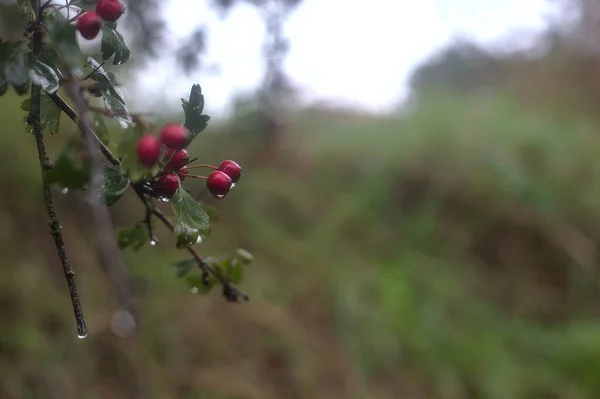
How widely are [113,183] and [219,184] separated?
105 mm

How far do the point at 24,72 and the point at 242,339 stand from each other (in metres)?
1.87

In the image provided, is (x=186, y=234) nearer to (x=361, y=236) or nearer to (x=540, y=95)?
(x=361, y=236)

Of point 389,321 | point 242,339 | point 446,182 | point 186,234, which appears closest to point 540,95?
point 446,182

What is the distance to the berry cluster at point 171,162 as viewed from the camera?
1.31 ft

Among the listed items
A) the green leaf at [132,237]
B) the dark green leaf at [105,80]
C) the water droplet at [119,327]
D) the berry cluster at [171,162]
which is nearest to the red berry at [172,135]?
A: the berry cluster at [171,162]

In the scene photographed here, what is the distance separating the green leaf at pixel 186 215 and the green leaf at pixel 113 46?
0.48 ft

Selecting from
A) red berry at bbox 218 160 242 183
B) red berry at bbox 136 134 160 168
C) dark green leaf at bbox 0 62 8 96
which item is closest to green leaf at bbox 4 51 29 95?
dark green leaf at bbox 0 62 8 96

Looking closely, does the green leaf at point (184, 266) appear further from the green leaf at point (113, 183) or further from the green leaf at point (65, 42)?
the green leaf at point (65, 42)

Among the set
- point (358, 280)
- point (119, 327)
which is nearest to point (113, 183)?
point (119, 327)

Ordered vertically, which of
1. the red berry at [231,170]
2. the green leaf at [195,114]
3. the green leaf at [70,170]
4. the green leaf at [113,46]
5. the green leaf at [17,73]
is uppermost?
the green leaf at [113,46]

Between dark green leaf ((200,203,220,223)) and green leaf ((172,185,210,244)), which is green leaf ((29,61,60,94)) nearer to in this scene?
green leaf ((172,185,210,244))

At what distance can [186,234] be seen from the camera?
0.53 meters

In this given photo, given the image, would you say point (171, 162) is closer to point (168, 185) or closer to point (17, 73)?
point (168, 185)

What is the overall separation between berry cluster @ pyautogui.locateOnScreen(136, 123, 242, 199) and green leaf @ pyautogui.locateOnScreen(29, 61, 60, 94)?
9 cm
